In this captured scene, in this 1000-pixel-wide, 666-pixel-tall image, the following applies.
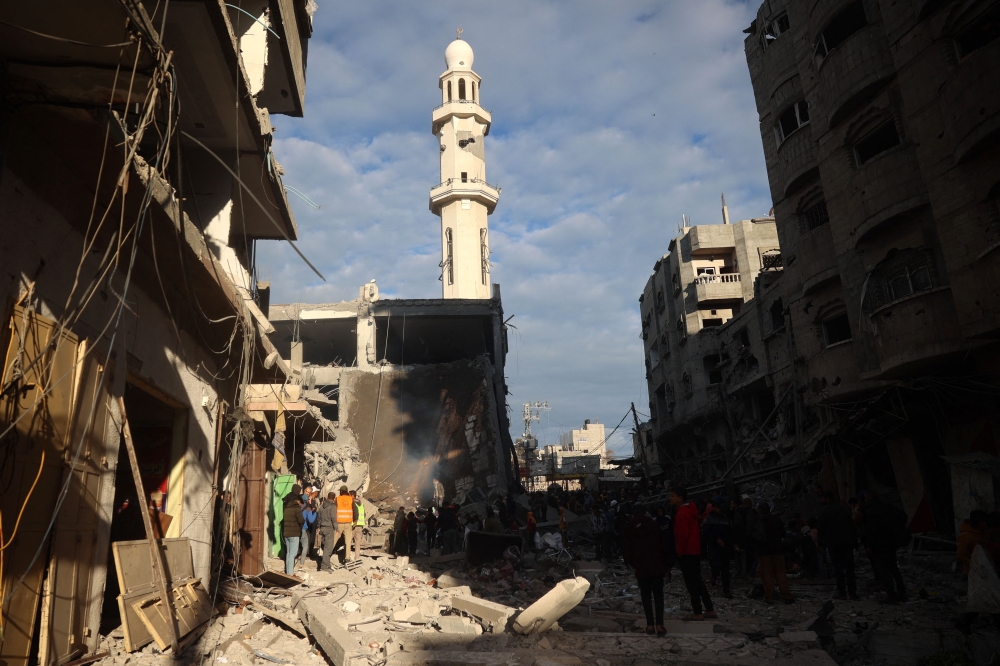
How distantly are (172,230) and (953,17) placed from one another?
15.2m

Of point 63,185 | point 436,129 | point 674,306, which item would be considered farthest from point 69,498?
point 436,129

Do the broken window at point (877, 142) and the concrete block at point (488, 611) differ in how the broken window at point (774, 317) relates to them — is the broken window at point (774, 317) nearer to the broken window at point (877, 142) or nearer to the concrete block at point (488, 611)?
the broken window at point (877, 142)

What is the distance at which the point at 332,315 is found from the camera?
124ft

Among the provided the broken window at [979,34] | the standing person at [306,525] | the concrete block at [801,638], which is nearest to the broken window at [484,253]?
the standing person at [306,525]

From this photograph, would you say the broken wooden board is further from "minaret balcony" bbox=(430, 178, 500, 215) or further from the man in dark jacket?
"minaret balcony" bbox=(430, 178, 500, 215)

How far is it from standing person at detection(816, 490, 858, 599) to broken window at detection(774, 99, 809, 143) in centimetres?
1401

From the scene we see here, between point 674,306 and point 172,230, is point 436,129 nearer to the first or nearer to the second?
point 674,306

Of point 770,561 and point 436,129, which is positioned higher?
point 436,129

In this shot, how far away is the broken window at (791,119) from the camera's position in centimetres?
1951

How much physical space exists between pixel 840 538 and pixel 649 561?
3714 millimetres

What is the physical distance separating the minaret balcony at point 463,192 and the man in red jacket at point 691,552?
40000mm

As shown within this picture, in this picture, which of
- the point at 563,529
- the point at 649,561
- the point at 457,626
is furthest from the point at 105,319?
the point at 563,529

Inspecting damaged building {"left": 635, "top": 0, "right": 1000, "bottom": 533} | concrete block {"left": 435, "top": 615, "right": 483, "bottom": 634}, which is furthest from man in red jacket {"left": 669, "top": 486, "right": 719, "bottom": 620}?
damaged building {"left": 635, "top": 0, "right": 1000, "bottom": 533}

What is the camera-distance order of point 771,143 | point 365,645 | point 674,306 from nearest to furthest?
point 365,645
point 771,143
point 674,306
